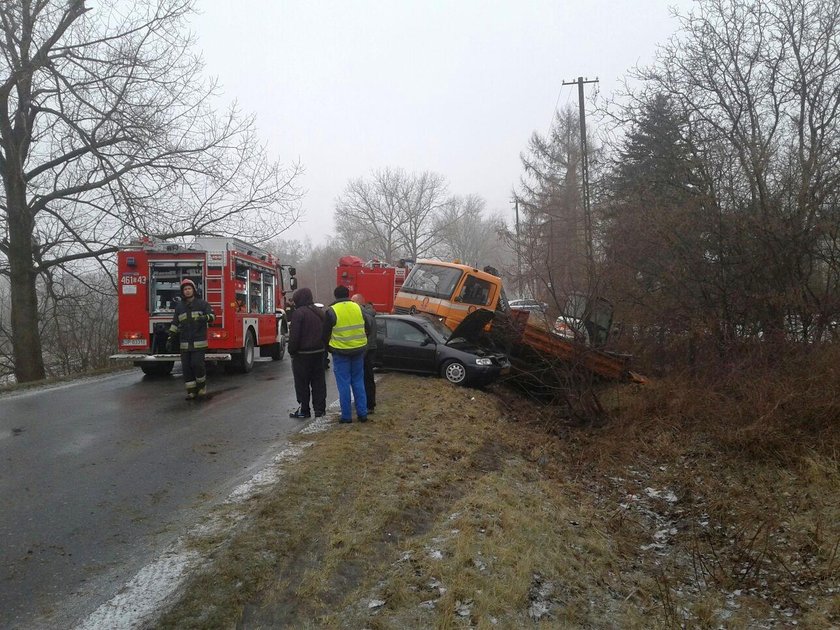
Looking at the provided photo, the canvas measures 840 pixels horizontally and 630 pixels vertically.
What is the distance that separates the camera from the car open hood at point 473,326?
12.9 meters

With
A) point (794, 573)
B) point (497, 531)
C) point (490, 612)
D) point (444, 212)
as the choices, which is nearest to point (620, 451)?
point (794, 573)

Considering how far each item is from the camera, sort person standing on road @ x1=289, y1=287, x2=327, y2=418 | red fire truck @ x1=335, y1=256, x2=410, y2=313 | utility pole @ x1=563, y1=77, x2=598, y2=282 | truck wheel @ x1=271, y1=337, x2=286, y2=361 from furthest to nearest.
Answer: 1. red fire truck @ x1=335, y1=256, x2=410, y2=313
2. truck wheel @ x1=271, y1=337, x2=286, y2=361
3. utility pole @ x1=563, y1=77, x2=598, y2=282
4. person standing on road @ x1=289, y1=287, x2=327, y2=418

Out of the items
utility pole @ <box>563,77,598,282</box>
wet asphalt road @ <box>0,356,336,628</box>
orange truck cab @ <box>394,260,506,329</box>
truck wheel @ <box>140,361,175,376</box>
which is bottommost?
wet asphalt road @ <box>0,356,336,628</box>

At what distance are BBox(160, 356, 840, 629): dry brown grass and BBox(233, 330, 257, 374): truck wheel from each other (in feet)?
17.6

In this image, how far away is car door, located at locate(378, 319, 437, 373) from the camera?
1302 centimetres

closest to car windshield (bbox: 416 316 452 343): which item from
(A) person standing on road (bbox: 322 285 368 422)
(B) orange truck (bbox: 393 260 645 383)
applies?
(B) orange truck (bbox: 393 260 645 383)

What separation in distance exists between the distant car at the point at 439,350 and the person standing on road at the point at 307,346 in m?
4.51

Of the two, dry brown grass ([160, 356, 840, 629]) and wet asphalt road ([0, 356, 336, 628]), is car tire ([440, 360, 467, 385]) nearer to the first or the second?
wet asphalt road ([0, 356, 336, 628])

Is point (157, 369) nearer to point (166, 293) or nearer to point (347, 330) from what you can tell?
point (166, 293)

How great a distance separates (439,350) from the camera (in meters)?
12.9

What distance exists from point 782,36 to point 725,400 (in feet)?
28.1

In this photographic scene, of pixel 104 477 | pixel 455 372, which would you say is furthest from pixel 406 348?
pixel 104 477

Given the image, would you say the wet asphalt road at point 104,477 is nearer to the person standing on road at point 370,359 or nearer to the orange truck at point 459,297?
the person standing on road at point 370,359

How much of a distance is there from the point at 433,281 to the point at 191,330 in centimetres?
785
